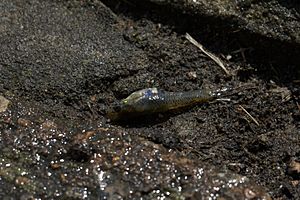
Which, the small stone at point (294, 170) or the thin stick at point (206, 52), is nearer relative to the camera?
the small stone at point (294, 170)

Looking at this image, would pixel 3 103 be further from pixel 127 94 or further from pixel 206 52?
pixel 206 52

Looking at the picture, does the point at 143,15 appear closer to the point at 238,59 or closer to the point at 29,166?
the point at 238,59

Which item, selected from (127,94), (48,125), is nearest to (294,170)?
(127,94)

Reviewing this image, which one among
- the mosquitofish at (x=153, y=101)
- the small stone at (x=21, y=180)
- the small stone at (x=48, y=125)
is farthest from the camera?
the mosquitofish at (x=153, y=101)

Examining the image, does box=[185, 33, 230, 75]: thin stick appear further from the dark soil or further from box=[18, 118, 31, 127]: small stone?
box=[18, 118, 31, 127]: small stone

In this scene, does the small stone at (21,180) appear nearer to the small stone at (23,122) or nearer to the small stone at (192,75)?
the small stone at (23,122)

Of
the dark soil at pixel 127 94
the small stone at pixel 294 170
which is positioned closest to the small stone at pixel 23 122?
the dark soil at pixel 127 94
